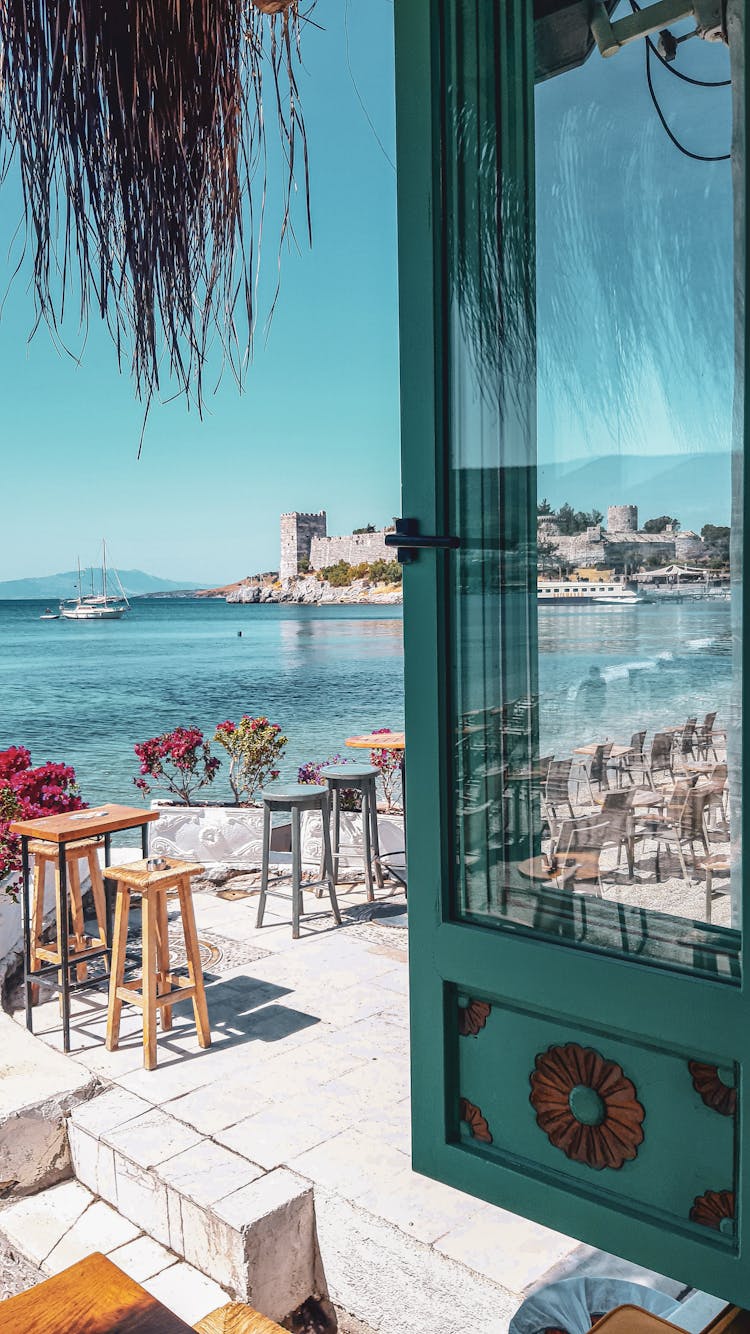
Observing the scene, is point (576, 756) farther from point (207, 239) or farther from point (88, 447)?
point (88, 447)

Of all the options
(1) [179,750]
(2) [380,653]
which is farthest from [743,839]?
(2) [380,653]

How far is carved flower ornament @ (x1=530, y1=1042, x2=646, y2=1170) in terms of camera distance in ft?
3.59

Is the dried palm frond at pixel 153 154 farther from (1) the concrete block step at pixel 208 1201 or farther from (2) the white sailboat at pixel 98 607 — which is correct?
(2) the white sailboat at pixel 98 607

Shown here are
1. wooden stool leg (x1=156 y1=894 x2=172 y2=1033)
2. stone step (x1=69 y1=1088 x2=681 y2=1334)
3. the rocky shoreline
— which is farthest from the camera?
the rocky shoreline

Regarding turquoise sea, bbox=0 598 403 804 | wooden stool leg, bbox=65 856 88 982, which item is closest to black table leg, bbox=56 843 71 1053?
wooden stool leg, bbox=65 856 88 982

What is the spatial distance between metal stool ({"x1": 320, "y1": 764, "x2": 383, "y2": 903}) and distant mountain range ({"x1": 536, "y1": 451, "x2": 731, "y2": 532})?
3734 mm

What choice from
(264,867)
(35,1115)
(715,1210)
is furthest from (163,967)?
(715,1210)

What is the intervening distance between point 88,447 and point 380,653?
55.7 feet

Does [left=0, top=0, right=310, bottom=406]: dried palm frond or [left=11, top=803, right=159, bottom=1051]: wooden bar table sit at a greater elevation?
[left=0, top=0, right=310, bottom=406]: dried palm frond

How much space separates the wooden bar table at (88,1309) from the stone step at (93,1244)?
53.1 inches

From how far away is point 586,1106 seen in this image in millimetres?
1124

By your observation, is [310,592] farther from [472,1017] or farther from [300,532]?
[472,1017]

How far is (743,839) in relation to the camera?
1.00 meters

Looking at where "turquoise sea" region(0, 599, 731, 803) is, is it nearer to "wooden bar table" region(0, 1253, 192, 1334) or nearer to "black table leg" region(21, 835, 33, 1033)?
"wooden bar table" region(0, 1253, 192, 1334)
